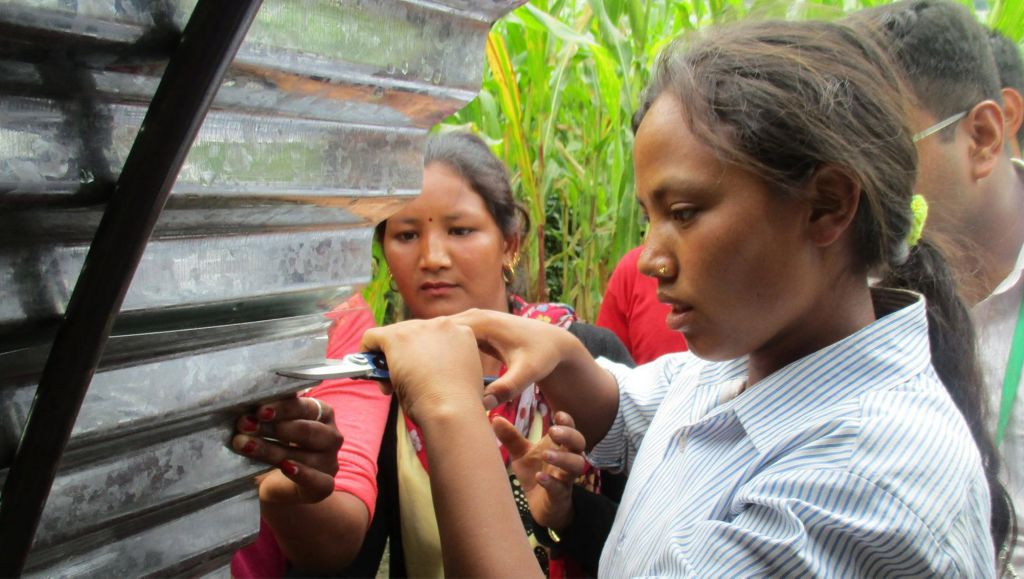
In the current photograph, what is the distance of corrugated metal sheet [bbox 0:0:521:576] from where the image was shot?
0.44m

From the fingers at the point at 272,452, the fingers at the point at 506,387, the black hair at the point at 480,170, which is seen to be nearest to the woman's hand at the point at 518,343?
the fingers at the point at 506,387

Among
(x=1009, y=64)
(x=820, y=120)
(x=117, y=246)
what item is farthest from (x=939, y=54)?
(x=117, y=246)

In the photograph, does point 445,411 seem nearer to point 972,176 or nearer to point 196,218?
point 196,218

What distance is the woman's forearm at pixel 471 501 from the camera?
784 millimetres

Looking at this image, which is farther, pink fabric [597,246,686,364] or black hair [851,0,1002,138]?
pink fabric [597,246,686,364]

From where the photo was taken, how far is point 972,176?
1268 mm

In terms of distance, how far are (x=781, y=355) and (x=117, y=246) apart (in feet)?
2.39

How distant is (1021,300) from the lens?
128cm

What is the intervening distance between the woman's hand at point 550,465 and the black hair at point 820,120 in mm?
408

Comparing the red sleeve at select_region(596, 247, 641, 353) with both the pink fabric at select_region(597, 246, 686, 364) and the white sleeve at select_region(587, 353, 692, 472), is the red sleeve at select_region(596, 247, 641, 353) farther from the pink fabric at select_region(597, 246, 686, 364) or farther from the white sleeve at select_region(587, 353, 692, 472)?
the white sleeve at select_region(587, 353, 692, 472)

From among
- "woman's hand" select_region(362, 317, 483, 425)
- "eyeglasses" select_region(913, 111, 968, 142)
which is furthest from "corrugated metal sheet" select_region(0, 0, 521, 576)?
"eyeglasses" select_region(913, 111, 968, 142)

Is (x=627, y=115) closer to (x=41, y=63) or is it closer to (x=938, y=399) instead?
(x=938, y=399)

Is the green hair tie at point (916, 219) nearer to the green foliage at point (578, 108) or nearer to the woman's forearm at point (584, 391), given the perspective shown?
the woman's forearm at point (584, 391)

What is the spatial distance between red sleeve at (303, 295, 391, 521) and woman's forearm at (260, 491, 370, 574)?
3cm
